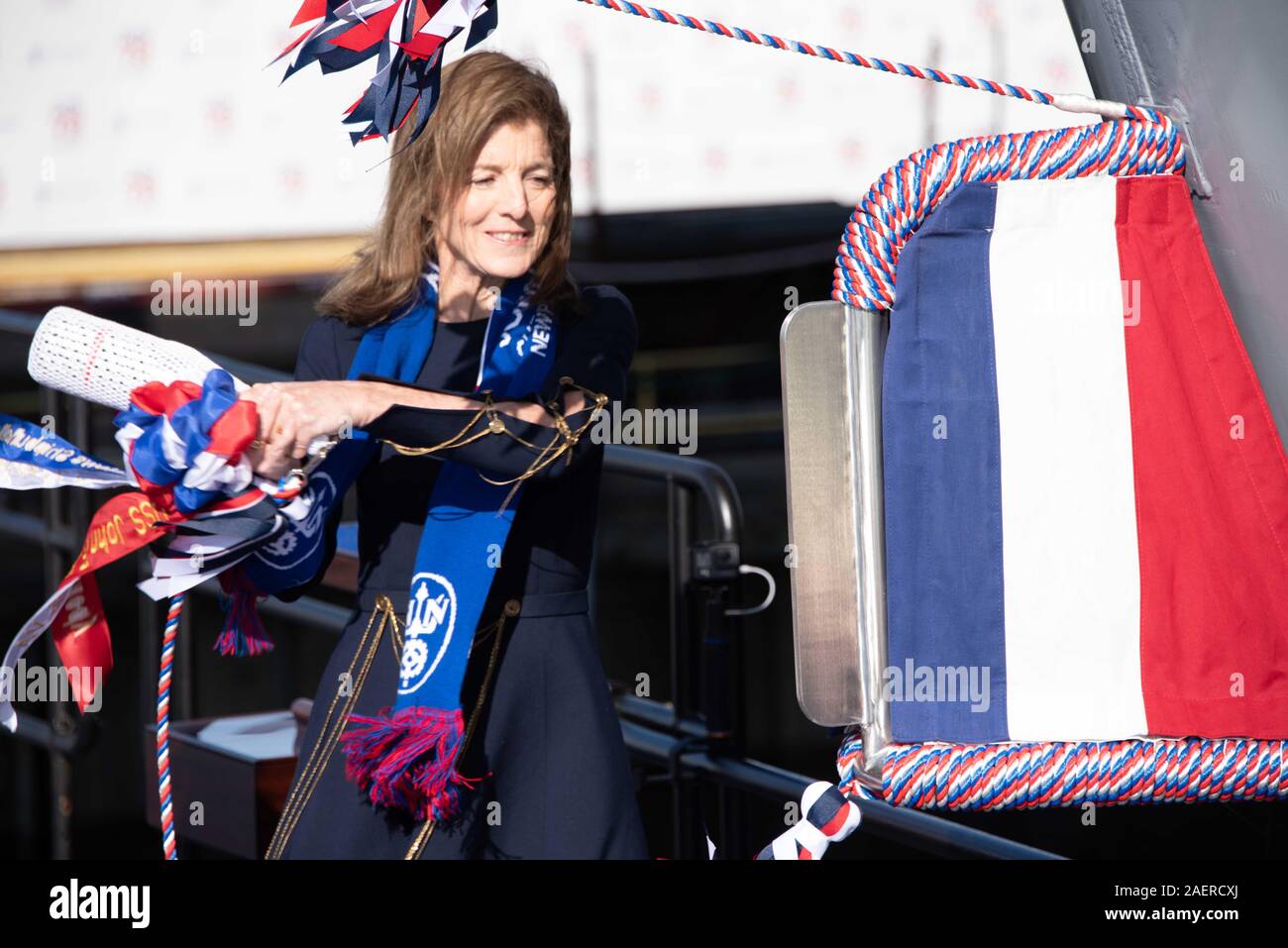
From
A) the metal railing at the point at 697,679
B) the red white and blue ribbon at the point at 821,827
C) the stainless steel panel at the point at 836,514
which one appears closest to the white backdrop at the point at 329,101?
the metal railing at the point at 697,679

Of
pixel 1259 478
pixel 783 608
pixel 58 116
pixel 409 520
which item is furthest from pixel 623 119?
pixel 1259 478

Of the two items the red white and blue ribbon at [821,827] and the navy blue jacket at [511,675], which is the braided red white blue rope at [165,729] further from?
the red white and blue ribbon at [821,827]

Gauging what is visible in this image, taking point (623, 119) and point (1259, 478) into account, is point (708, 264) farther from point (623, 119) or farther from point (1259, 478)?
point (1259, 478)

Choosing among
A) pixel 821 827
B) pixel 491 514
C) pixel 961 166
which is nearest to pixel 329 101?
pixel 491 514

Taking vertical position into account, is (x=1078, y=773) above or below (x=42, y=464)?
below

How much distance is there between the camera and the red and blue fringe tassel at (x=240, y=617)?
5.02 feet

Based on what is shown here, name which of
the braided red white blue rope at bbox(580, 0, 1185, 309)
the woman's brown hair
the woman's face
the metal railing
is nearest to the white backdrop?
the metal railing

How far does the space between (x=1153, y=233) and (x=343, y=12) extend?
28.4 inches

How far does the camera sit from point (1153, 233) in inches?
50.1

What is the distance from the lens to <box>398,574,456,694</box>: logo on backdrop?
1440 mm

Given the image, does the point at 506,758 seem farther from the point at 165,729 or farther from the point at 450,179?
the point at 450,179

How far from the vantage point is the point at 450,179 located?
152 cm

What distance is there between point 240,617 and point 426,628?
0.77ft

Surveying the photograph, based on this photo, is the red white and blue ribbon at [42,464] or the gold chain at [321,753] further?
the gold chain at [321,753]
